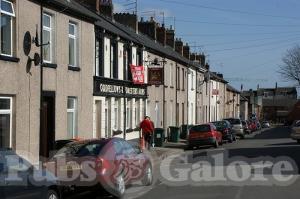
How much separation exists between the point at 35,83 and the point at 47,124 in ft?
6.50

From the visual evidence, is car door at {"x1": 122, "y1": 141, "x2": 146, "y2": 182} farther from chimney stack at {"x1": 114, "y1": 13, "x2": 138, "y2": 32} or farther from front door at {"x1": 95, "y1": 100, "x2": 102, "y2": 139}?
chimney stack at {"x1": 114, "y1": 13, "x2": 138, "y2": 32}

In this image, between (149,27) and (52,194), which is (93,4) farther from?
(52,194)

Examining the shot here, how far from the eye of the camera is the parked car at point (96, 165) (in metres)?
13.9

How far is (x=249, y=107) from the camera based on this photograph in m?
145

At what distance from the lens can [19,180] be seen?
10422mm

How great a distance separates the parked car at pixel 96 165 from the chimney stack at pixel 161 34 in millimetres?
35452

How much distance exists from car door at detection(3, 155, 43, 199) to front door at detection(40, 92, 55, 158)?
31.3 feet

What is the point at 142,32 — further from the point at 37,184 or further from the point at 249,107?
the point at 249,107

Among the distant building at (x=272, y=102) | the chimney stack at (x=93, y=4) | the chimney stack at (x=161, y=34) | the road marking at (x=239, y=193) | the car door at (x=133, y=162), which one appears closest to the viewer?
the road marking at (x=239, y=193)

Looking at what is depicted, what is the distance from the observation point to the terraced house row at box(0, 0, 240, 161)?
1867 cm

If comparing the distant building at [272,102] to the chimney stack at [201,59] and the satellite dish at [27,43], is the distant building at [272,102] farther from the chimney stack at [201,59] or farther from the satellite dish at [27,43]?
the satellite dish at [27,43]

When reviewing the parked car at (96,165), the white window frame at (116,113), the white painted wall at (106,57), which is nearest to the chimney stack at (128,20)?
the white window frame at (116,113)

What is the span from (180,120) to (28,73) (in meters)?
31.3

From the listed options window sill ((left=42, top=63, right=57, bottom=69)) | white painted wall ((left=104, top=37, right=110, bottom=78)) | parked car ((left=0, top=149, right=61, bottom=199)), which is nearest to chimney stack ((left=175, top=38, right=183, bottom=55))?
white painted wall ((left=104, top=37, right=110, bottom=78))
